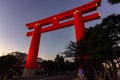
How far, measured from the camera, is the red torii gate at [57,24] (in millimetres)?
29734

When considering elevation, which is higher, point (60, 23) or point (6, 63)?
point (60, 23)

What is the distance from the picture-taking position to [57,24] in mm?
33062

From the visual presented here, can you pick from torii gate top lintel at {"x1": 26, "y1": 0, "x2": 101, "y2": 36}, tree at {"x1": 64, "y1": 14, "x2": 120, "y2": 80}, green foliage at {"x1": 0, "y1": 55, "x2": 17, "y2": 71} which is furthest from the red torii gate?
tree at {"x1": 64, "y1": 14, "x2": 120, "y2": 80}

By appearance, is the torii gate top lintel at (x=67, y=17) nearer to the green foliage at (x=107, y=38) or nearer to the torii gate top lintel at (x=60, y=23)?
the torii gate top lintel at (x=60, y=23)

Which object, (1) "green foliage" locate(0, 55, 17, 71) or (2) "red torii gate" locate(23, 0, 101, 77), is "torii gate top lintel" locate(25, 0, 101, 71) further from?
(1) "green foliage" locate(0, 55, 17, 71)

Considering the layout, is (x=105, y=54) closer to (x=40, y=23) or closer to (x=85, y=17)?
(x=85, y=17)

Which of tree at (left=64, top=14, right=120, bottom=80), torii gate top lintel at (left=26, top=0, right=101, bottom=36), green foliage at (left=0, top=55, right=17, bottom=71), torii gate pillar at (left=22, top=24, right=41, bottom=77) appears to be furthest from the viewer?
green foliage at (left=0, top=55, right=17, bottom=71)

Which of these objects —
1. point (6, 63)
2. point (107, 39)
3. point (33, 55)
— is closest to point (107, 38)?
point (107, 39)

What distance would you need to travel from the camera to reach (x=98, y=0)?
96.8 ft

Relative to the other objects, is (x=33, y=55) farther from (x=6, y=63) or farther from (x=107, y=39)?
(x=107, y=39)

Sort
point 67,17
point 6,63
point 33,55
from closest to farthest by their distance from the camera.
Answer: point 67,17 < point 33,55 < point 6,63

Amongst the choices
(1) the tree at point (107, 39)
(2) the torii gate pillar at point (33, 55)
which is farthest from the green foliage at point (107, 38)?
(2) the torii gate pillar at point (33, 55)

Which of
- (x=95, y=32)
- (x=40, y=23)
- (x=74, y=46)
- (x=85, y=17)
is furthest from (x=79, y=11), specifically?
(x=95, y=32)

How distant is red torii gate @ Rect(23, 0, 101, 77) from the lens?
1171 inches
